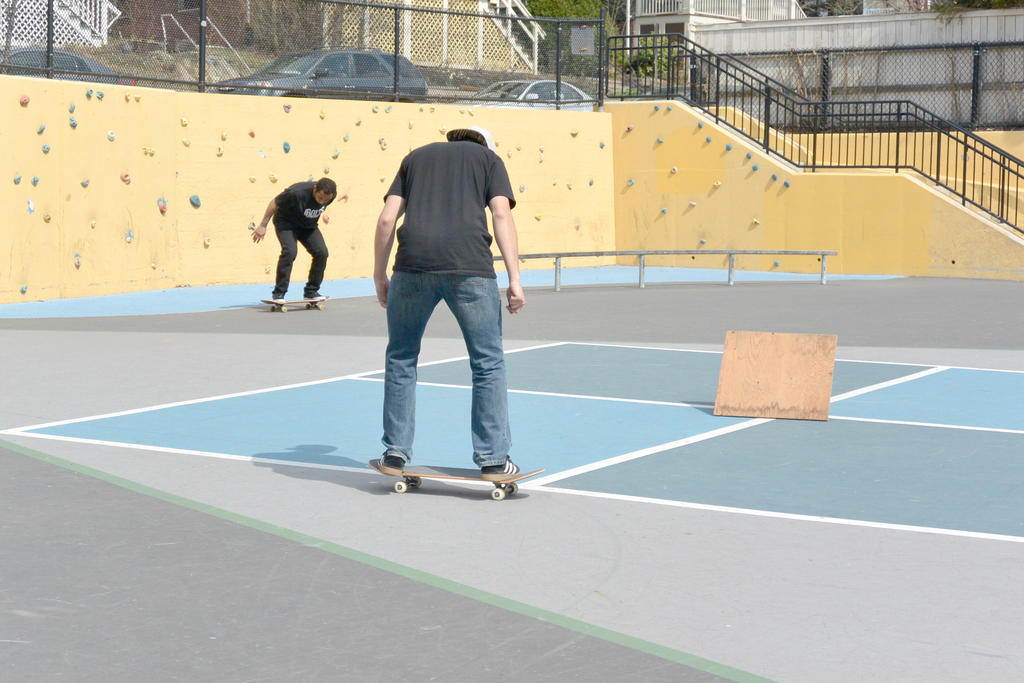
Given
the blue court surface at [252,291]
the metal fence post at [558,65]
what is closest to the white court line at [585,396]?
the blue court surface at [252,291]

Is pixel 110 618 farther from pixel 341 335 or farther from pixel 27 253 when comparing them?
pixel 27 253

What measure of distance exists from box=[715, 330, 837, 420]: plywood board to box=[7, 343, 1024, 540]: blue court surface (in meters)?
0.15

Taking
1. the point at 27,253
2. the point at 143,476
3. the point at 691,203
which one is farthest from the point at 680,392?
the point at 691,203

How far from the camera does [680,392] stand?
10.2m

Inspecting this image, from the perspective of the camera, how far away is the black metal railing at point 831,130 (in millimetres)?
23656

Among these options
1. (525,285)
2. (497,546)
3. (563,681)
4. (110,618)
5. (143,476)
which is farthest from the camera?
(525,285)

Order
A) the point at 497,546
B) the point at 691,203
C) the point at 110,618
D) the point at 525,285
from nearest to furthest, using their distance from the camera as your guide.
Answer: the point at 110,618, the point at 497,546, the point at 525,285, the point at 691,203

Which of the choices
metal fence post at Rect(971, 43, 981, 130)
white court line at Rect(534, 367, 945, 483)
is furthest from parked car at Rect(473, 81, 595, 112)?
white court line at Rect(534, 367, 945, 483)

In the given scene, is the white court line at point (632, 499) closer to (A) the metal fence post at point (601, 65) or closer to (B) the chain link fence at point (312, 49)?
(B) the chain link fence at point (312, 49)

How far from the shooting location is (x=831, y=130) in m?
24.9

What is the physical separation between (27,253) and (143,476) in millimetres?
10159

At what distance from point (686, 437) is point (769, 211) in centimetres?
1565

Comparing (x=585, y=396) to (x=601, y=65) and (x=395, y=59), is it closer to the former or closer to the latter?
(x=395, y=59)

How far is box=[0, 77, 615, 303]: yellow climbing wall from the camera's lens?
1652cm
